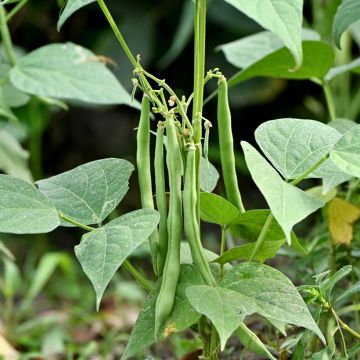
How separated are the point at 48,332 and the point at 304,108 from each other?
64.1 inches

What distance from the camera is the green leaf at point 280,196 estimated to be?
0.75 m

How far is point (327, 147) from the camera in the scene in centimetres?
89

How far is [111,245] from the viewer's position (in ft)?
2.52

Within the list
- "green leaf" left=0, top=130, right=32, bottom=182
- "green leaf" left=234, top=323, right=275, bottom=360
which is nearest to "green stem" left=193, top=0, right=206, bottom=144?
"green leaf" left=234, top=323, right=275, bottom=360

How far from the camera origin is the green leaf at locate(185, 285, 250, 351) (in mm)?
744

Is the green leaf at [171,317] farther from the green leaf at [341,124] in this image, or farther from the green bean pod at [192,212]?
the green leaf at [341,124]

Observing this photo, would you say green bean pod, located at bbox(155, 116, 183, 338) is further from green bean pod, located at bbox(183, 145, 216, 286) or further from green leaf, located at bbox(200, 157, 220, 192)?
green leaf, located at bbox(200, 157, 220, 192)

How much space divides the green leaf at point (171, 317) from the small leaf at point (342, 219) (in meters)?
0.35

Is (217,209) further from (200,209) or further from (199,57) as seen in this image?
(199,57)

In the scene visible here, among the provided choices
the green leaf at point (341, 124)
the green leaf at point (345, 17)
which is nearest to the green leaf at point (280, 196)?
the green leaf at point (345, 17)

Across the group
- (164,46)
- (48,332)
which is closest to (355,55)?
(164,46)

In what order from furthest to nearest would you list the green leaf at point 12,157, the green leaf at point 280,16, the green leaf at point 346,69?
1. the green leaf at point 12,157
2. the green leaf at point 346,69
3. the green leaf at point 280,16

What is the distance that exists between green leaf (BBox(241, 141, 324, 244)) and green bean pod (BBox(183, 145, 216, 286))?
2.6 inches

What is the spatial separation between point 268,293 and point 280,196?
0.11 metres
